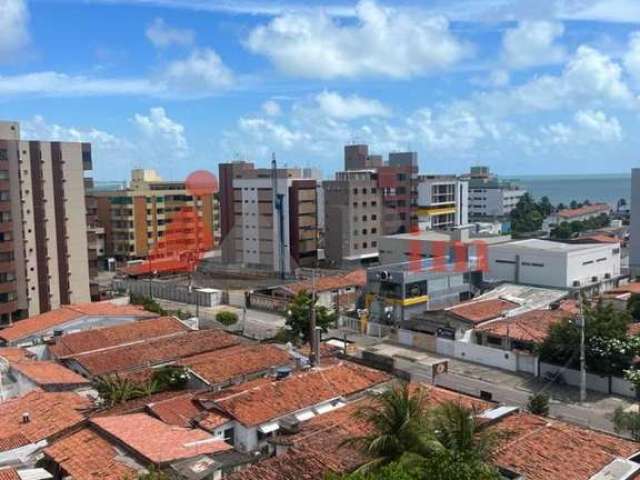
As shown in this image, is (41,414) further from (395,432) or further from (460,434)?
(460,434)

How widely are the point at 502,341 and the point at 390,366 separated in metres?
9.14

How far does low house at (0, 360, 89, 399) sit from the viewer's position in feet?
75.9

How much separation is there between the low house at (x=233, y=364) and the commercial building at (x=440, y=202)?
47965 mm

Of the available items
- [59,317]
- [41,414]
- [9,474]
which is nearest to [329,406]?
[41,414]

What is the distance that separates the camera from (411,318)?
125ft

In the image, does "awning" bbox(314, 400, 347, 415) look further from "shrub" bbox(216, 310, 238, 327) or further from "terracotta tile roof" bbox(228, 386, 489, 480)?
"shrub" bbox(216, 310, 238, 327)

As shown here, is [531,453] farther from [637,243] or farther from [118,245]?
[118,245]

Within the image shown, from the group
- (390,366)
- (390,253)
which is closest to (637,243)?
(390,253)

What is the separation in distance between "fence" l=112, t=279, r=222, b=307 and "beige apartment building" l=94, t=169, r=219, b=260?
16.0 meters

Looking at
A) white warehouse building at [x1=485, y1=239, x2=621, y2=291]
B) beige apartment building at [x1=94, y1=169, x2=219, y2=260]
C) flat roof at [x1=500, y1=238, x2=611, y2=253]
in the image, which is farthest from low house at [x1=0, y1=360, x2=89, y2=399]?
beige apartment building at [x1=94, y1=169, x2=219, y2=260]

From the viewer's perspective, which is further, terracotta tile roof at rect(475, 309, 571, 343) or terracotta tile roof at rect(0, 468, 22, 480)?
terracotta tile roof at rect(475, 309, 571, 343)

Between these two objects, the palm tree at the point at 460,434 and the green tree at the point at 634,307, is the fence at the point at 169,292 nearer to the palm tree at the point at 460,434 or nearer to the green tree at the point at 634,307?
the green tree at the point at 634,307

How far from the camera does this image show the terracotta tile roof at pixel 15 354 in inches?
1058

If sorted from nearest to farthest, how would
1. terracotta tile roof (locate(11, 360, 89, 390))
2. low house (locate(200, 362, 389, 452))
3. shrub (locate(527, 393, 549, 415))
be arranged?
1. low house (locate(200, 362, 389, 452))
2. shrub (locate(527, 393, 549, 415))
3. terracotta tile roof (locate(11, 360, 89, 390))
